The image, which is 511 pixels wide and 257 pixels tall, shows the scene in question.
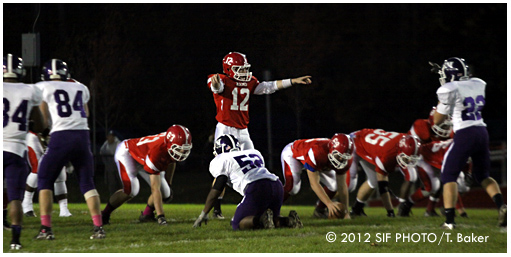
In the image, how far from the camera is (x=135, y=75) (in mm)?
6551

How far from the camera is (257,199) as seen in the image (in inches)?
172

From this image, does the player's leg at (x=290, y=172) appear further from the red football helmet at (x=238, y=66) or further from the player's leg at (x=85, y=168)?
the player's leg at (x=85, y=168)

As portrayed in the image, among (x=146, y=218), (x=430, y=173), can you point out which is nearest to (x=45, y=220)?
(x=146, y=218)

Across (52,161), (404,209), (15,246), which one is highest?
(52,161)

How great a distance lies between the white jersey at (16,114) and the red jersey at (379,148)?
3225 mm

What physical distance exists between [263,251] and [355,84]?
4.03 meters

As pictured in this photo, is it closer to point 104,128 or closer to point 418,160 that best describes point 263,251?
point 418,160

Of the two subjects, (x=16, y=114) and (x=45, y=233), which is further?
(x=45, y=233)

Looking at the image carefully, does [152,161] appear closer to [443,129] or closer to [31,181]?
[31,181]

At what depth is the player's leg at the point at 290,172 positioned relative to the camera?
5.40 meters

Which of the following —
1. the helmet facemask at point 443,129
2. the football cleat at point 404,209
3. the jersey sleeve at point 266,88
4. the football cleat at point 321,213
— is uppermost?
the jersey sleeve at point 266,88

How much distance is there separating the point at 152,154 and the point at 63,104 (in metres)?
1.27

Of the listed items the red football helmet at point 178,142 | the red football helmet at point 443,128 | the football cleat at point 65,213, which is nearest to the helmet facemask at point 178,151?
the red football helmet at point 178,142

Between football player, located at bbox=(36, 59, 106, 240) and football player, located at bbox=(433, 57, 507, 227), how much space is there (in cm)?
245
